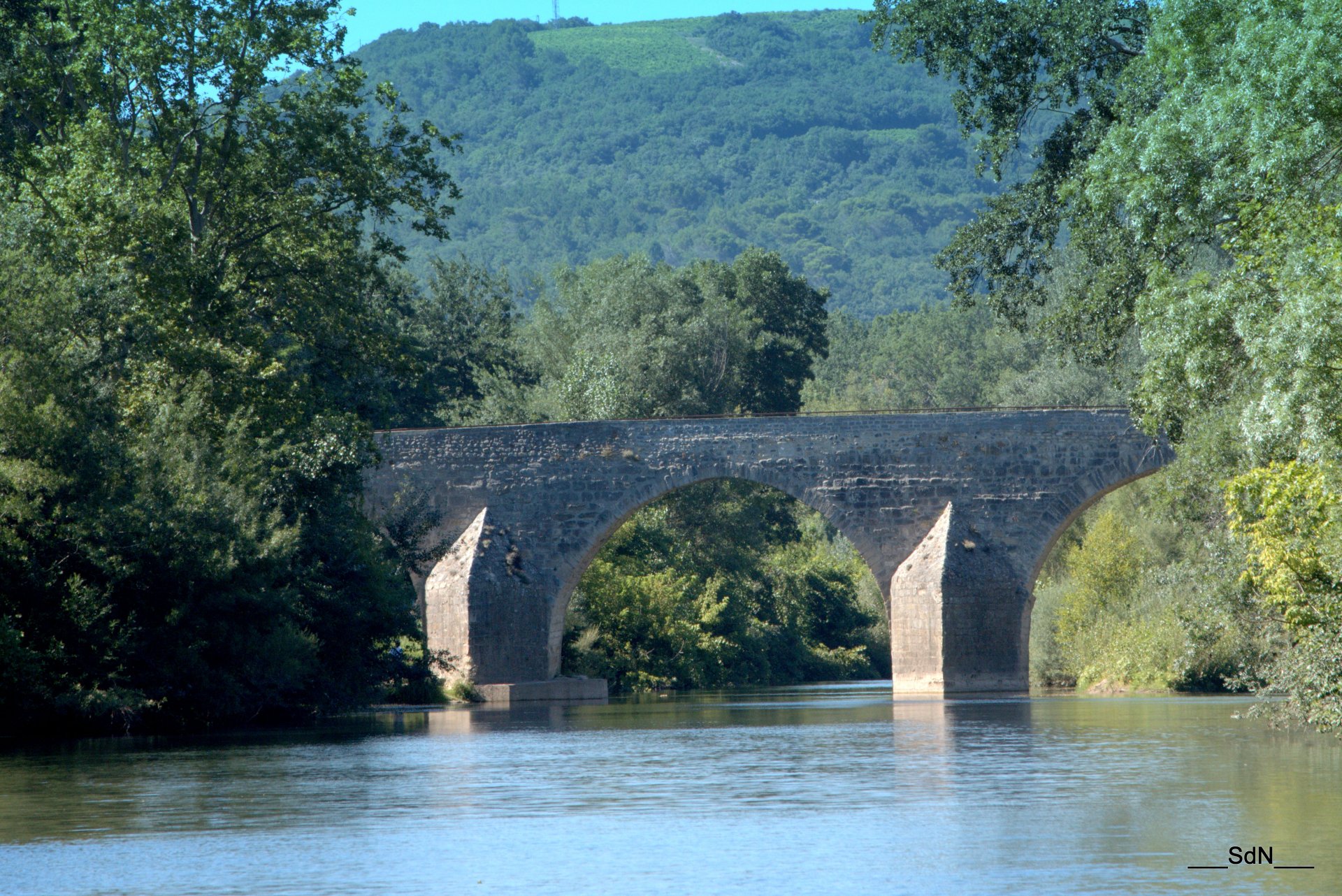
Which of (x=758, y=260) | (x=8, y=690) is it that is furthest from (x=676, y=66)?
(x=8, y=690)

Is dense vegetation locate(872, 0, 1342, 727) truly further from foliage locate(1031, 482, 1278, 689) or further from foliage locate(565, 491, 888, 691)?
foliage locate(565, 491, 888, 691)

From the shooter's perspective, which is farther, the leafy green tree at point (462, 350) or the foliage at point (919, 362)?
the foliage at point (919, 362)

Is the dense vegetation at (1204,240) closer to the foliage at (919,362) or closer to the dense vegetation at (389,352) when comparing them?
the dense vegetation at (389,352)

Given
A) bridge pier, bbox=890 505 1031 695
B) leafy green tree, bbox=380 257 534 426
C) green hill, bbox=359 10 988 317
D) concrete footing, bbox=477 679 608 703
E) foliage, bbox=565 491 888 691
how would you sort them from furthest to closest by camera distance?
green hill, bbox=359 10 988 317 → leafy green tree, bbox=380 257 534 426 → foliage, bbox=565 491 888 691 → concrete footing, bbox=477 679 608 703 → bridge pier, bbox=890 505 1031 695

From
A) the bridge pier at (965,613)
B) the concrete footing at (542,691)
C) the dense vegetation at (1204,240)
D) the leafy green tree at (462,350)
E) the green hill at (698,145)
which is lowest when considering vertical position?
the concrete footing at (542,691)

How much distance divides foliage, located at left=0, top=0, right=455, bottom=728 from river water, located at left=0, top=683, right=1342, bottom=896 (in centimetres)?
125

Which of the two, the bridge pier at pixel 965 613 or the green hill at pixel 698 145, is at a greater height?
the green hill at pixel 698 145

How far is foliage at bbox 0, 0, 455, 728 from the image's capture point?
14.9 m

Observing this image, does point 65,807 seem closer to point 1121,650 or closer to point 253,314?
point 253,314

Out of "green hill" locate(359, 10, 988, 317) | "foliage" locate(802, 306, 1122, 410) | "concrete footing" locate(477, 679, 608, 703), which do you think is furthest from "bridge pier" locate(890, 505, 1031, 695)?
"green hill" locate(359, 10, 988, 317)

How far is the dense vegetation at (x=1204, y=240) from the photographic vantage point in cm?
1101

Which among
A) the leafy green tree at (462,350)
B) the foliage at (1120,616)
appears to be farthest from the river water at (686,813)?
the leafy green tree at (462,350)

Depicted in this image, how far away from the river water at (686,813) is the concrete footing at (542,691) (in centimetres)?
926

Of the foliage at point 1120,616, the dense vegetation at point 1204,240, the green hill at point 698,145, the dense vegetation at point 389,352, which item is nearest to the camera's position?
the dense vegetation at point 1204,240
